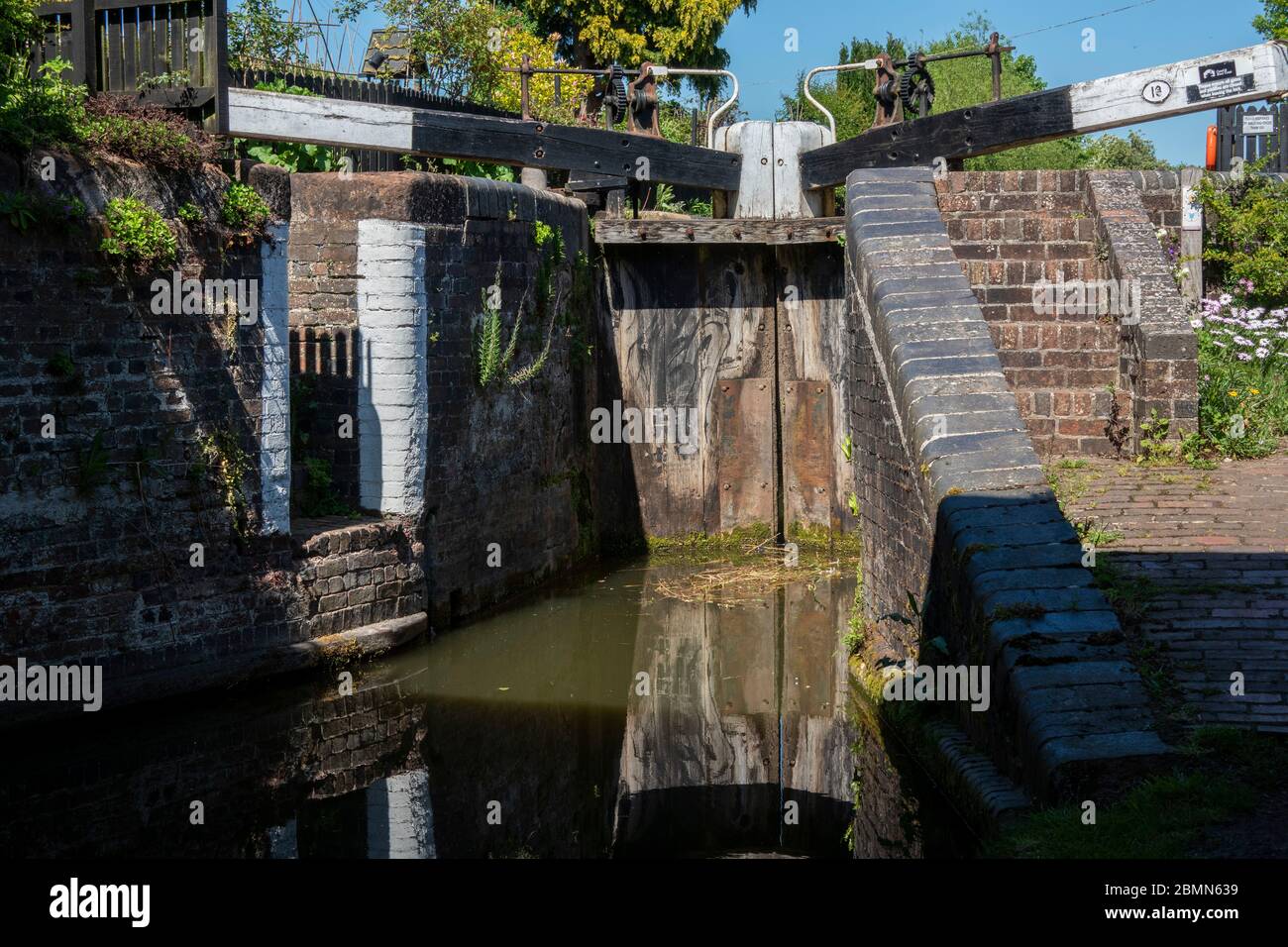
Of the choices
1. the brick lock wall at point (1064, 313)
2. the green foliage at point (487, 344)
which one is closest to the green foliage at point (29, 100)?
the green foliage at point (487, 344)

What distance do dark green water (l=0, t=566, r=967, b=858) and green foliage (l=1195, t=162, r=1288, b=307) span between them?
182 inches

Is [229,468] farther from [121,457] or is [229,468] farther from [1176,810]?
[1176,810]

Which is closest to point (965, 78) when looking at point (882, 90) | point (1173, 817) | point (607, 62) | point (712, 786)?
point (607, 62)

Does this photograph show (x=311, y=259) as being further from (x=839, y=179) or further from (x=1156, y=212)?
(x=1156, y=212)

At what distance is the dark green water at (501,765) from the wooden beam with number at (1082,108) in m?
4.55

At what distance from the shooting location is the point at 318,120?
11.2m

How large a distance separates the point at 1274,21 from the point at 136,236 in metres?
23.8

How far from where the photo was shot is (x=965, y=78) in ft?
83.3

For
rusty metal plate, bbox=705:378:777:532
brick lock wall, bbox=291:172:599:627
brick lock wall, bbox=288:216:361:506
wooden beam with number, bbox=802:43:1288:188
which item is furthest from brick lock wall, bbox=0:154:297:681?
wooden beam with number, bbox=802:43:1288:188

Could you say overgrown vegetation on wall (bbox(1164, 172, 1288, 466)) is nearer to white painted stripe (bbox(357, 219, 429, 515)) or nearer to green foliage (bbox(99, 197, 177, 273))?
white painted stripe (bbox(357, 219, 429, 515))

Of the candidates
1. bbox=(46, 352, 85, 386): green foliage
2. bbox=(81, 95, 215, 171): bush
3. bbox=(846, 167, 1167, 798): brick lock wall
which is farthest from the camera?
bbox=(81, 95, 215, 171): bush

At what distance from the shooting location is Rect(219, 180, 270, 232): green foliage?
8.96 meters

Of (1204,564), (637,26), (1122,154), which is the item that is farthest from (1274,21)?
(1204,564)

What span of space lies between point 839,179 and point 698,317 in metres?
1.79
